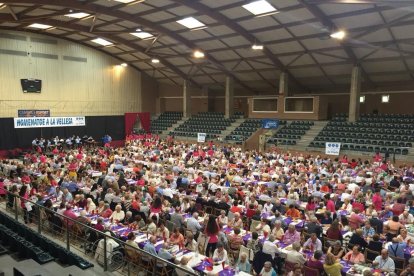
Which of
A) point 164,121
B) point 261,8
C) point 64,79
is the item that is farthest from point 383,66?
point 64,79

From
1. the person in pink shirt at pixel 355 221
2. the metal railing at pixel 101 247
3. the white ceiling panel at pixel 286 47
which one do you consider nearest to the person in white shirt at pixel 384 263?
the person in pink shirt at pixel 355 221

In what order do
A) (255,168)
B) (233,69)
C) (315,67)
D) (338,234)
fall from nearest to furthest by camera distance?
1. (338,234)
2. (255,168)
3. (315,67)
4. (233,69)

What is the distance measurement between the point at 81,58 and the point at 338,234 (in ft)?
99.5

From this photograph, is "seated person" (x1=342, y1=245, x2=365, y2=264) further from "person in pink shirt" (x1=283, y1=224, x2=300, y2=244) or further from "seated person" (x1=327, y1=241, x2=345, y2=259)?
"person in pink shirt" (x1=283, y1=224, x2=300, y2=244)

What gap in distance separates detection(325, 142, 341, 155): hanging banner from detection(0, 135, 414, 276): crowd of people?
13.9 feet

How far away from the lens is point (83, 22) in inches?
1035

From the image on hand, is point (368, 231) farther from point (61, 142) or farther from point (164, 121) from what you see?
point (164, 121)

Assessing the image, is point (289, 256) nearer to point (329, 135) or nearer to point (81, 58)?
point (329, 135)

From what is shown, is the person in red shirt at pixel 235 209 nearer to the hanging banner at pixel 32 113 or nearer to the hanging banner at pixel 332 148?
the hanging banner at pixel 332 148

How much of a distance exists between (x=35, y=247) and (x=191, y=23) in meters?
18.7

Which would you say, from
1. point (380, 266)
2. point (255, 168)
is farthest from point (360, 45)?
point (380, 266)

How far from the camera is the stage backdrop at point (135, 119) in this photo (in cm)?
3741

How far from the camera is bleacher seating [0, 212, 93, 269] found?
7727 mm

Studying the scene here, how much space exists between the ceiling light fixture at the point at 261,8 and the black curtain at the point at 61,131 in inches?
815
